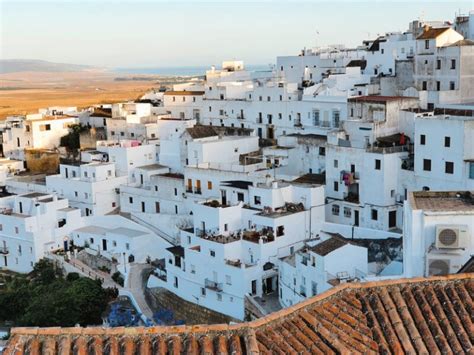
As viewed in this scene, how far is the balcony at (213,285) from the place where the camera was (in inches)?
867

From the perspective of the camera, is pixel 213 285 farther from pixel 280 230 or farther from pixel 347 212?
pixel 347 212

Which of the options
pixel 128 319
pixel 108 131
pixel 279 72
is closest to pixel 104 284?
pixel 128 319

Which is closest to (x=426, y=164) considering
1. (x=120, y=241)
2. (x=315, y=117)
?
(x=315, y=117)

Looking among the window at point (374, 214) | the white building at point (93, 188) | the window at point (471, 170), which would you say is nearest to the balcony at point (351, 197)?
the window at point (374, 214)

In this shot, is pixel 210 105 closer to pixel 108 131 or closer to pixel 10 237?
pixel 108 131

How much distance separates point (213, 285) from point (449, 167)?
8.29 m

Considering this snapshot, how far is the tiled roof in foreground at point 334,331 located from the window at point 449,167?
1502cm

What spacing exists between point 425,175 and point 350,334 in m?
16.8

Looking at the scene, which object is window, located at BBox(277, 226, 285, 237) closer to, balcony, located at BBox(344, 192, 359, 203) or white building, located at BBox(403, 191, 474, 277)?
balcony, located at BBox(344, 192, 359, 203)

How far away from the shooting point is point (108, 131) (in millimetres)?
40344

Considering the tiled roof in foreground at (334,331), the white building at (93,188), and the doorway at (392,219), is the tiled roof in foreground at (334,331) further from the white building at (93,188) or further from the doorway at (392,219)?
the white building at (93,188)

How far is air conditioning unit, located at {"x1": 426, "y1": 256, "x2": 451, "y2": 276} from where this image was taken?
39.5 ft

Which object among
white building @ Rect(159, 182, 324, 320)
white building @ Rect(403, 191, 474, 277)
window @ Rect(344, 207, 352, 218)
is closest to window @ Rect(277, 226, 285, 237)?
white building @ Rect(159, 182, 324, 320)

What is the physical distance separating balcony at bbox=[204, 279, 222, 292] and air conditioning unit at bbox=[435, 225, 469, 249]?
10.9 m
